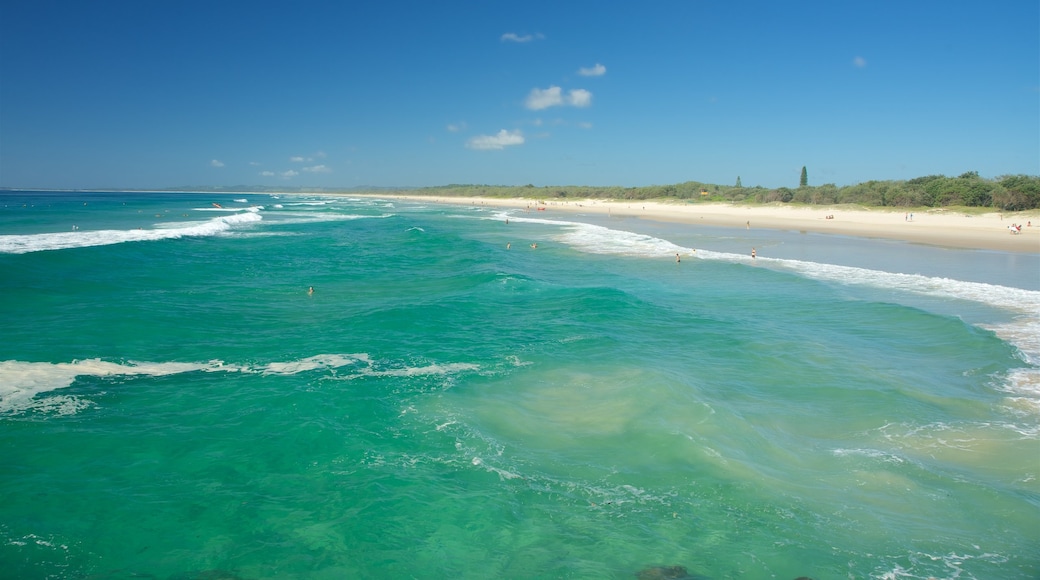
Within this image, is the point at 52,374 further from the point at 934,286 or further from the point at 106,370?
the point at 934,286

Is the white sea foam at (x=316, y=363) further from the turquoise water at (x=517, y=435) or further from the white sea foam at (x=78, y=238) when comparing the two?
the white sea foam at (x=78, y=238)

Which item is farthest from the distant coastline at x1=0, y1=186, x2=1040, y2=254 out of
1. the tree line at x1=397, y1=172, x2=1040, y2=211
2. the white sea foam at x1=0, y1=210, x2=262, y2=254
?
the white sea foam at x1=0, y1=210, x2=262, y2=254

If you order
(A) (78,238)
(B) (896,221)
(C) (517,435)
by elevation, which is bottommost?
(C) (517,435)

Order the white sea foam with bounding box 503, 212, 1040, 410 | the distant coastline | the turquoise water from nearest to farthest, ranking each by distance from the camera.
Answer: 1. the turquoise water
2. the white sea foam with bounding box 503, 212, 1040, 410
3. the distant coastline

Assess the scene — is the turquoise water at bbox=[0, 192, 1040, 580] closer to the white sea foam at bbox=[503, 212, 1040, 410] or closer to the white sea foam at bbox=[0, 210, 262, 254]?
the white sea foam at bbox=[503, 212, 1040, 410]

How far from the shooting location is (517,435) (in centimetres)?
930

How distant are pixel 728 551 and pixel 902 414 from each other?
5803mm

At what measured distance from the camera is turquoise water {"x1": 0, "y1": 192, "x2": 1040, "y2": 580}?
21.0ft

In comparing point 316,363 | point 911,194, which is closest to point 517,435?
point 316,363

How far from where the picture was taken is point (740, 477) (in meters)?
8.05

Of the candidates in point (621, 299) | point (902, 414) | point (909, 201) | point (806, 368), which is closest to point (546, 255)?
point (621, 299)

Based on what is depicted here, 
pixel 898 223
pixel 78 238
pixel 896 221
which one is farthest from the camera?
pixel 896 221

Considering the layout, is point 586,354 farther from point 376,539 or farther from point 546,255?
point 546,255

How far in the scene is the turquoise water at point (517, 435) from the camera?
641 centimetres
